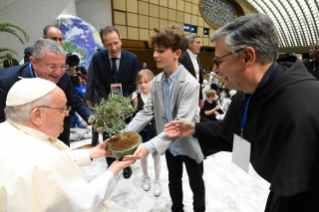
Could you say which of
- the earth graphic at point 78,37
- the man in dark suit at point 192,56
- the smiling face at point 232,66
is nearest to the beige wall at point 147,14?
the earth graphic at point 78,37

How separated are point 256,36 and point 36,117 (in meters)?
1.15

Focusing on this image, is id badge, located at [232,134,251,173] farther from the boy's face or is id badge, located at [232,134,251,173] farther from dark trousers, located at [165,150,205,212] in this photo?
the boy's face

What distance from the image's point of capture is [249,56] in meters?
0.76

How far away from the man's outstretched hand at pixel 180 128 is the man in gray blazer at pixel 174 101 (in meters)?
0.11

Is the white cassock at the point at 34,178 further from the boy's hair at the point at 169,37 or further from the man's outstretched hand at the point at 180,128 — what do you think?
the boy's hair at the point at 169,37

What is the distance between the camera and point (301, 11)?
18328mm

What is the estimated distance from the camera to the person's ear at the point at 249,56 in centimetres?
74

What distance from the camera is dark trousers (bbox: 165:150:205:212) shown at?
1.53 metres

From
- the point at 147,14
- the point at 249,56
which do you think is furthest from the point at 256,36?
the point at 147,14

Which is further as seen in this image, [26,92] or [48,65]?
[48,65]

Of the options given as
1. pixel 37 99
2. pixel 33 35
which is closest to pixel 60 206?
pixel 37 99

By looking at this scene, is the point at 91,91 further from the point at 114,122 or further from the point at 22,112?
the point at 22,112

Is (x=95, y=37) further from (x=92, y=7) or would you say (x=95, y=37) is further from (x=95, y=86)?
(x=95, y=86)

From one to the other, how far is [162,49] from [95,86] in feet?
4.69
